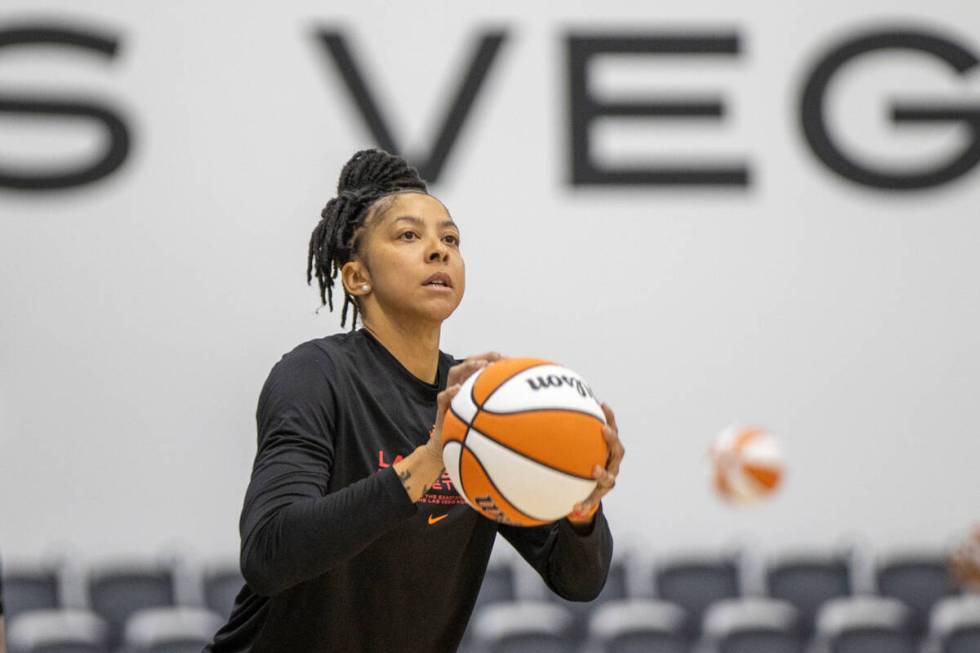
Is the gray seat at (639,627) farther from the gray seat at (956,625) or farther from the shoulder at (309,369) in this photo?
the shoulder at (309,369)

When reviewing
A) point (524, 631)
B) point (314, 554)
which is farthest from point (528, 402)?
point (524, 631)

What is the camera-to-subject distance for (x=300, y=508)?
2248 millimetres

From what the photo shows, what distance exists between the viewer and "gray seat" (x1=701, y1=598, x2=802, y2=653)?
7.23 m

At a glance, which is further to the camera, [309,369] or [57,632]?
[57,632]

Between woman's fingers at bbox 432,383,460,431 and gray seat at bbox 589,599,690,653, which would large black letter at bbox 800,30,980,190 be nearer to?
gray seat at bbox 589,599,690,653

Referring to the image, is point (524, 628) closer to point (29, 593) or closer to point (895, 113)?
point (29, 593)

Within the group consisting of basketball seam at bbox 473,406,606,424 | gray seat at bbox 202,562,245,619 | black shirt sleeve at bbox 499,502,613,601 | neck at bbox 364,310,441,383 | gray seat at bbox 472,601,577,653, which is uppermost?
neck at bbox 364,310,441,383

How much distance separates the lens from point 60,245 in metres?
9.45

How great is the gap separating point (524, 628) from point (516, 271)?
10.7 feet

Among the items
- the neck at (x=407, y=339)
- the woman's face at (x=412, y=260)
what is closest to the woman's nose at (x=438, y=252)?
the woman's face at (x=412, y=260)

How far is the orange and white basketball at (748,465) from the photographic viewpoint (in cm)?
892

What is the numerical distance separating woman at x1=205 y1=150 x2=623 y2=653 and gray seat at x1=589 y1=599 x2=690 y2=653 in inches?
175

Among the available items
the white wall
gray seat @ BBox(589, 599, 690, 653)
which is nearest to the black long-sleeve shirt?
gray seat @ BBox(589, 599, 690, 653)

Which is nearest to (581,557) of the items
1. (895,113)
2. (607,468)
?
(607,468)
